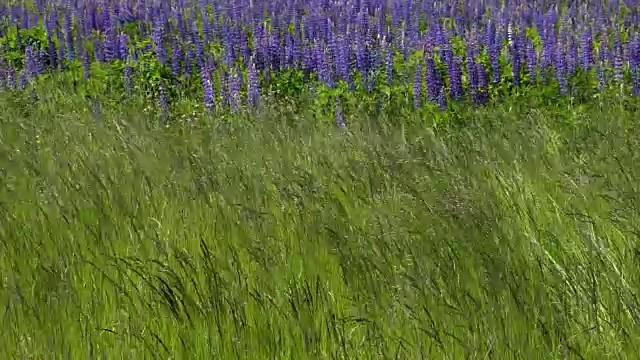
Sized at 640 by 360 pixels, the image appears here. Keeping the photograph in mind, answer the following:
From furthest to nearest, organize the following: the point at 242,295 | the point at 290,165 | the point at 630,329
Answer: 1. the point at 290,165
2. the point at 242,295
3. the point at 630,329

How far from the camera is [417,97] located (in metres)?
6.61

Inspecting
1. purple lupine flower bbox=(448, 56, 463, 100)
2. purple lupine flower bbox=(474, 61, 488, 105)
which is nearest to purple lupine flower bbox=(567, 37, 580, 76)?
purple lupine flower bbox=(474, 61, 488, 105)

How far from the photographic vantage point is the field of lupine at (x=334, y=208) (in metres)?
2.58

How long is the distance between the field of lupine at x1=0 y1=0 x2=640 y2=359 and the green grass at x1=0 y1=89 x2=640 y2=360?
0.01 metres

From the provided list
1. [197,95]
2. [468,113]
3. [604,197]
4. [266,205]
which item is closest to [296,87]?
[197,95]

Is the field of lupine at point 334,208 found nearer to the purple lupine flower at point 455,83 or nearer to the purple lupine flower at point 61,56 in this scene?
the purple lupine flower at point 455,83

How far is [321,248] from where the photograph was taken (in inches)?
127

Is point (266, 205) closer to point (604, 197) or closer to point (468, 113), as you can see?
point (604, 197)

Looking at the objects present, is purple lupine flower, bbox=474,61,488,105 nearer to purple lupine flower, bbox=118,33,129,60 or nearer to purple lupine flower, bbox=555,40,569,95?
purple lupine flower, bbox=555,40,569,95

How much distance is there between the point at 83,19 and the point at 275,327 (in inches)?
338

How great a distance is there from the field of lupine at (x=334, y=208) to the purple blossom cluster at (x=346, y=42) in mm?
49

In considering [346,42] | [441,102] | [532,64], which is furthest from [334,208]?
[346,42]

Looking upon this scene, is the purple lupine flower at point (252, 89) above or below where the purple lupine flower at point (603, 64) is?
above

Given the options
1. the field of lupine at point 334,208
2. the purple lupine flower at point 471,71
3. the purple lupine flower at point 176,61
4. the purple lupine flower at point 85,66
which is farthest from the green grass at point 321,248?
the purple lupine flower at point 85,66
